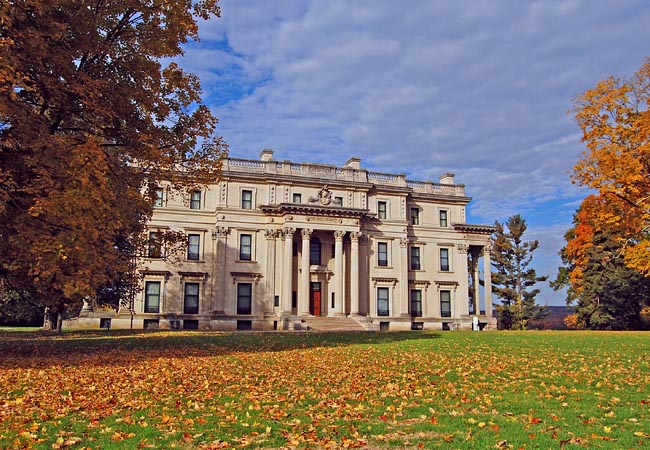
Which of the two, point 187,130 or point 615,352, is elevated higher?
point 187,130

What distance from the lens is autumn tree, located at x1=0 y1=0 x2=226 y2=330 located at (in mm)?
13453

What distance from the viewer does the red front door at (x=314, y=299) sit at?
49.5 m

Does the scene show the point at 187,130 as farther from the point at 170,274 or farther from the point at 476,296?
A: the point at 476,296

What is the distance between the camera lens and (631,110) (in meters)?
28.0

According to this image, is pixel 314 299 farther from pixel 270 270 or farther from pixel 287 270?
pixel 270 270

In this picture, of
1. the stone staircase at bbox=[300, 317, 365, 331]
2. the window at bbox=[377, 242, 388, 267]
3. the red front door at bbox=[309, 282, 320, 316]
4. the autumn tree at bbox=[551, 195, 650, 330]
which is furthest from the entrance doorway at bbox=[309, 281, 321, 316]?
the autumn tree at bbox=[551, 195, 650, 330]

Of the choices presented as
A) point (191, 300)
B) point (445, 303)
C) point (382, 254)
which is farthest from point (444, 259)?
point (191, 300)

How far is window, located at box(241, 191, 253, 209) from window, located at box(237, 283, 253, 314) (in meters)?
6.83

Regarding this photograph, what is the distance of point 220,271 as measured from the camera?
4725 centimetres

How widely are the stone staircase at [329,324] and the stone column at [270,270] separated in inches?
171

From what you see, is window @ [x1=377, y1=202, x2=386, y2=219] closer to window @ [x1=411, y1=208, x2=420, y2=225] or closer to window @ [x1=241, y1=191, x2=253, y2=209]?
window @ [x1=411, y1=208, x2=420, y2=225]

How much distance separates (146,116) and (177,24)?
9.67ft

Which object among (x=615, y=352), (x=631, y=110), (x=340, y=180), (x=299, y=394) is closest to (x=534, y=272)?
(x=340, y=180)

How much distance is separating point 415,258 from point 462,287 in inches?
222
